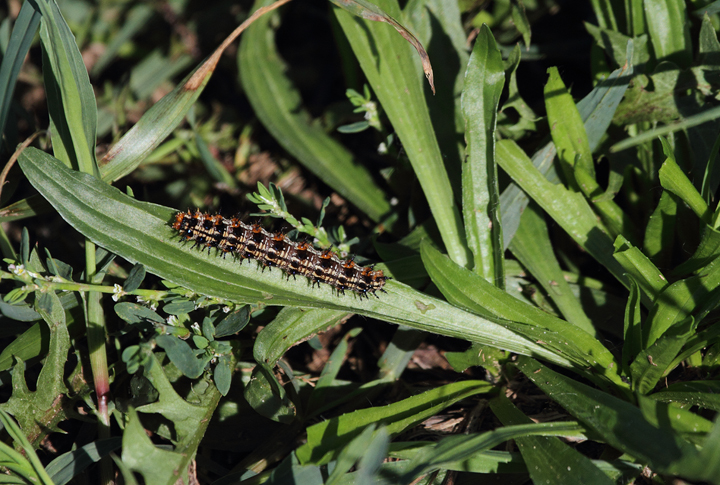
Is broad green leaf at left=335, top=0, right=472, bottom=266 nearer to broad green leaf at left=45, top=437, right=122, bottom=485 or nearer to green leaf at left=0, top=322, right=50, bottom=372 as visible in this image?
broad green leaf at left=45, top=437, right=122, bottom=485

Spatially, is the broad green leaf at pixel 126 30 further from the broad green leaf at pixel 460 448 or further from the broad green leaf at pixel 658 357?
the broad green leaf at pixel 658 357

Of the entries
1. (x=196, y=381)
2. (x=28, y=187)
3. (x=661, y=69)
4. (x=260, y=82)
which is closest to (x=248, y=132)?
(x=260, y=82)

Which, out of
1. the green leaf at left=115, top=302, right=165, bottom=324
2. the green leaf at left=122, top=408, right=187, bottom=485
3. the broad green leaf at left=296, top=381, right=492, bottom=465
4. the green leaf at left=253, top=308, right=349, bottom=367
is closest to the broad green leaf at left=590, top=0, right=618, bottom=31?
the broad green leaf at left=296, top=381, right=492, bottom=465

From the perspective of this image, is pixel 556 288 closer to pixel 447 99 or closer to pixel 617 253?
pixel 617 253

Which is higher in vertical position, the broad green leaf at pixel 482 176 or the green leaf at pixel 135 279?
the broad green leaf at pixel 482 176

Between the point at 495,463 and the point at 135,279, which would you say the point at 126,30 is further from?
the point at 495,463

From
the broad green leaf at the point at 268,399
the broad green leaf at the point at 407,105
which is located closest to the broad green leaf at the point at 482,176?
the broad green leaf at the point at 407,105
